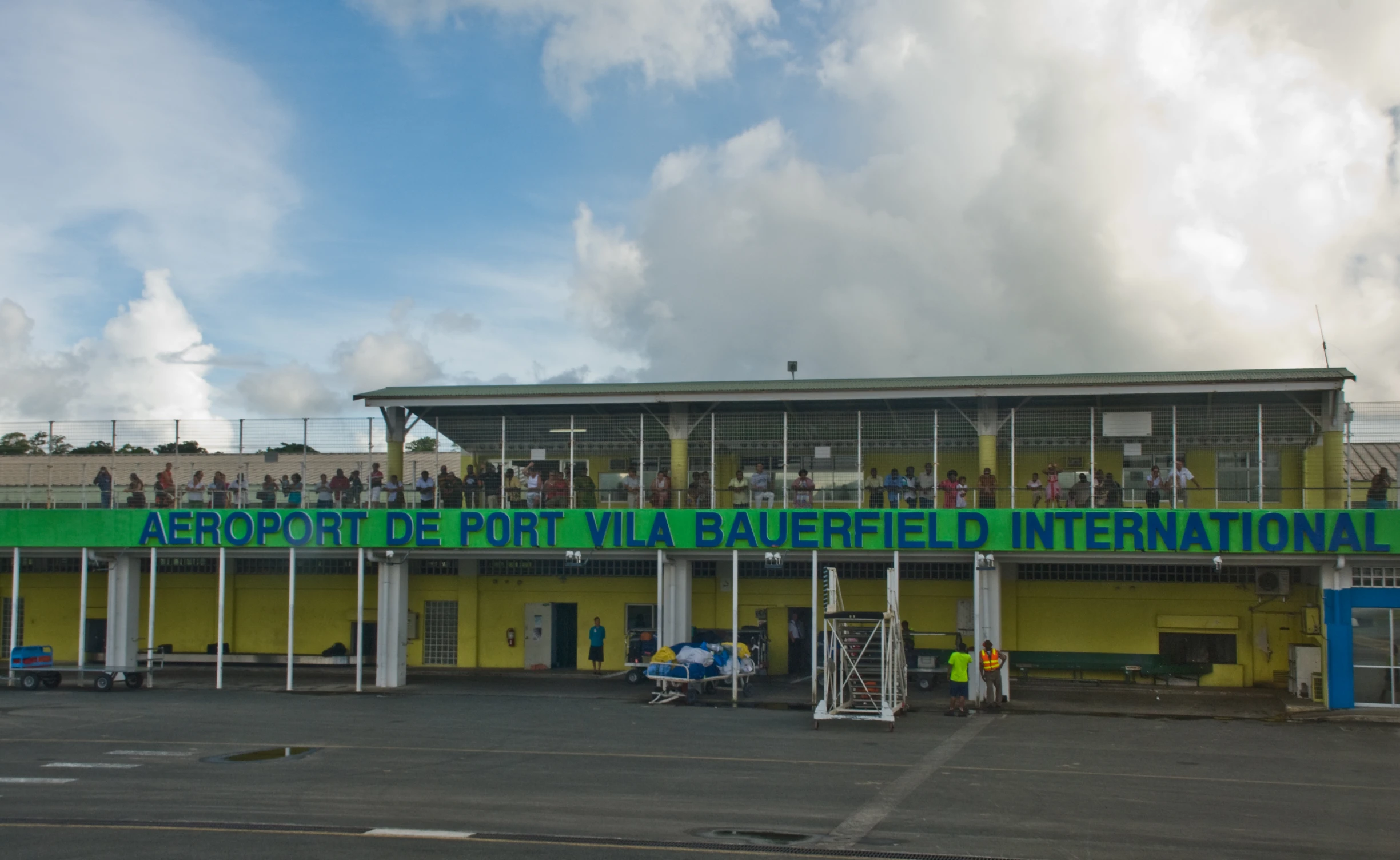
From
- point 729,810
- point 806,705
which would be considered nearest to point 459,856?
point 729,810

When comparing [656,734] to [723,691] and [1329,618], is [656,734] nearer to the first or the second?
[723,691]

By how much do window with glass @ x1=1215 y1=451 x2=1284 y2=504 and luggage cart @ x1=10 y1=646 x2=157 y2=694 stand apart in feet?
96.0

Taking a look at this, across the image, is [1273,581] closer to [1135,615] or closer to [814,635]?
[1135,615]

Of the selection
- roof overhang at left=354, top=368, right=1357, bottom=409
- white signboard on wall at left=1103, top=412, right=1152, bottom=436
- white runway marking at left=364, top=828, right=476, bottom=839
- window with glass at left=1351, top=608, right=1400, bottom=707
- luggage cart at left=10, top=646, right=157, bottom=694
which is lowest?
luggage cart at left=10, top=646, right=157, bottom=694

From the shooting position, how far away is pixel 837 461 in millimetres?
31969

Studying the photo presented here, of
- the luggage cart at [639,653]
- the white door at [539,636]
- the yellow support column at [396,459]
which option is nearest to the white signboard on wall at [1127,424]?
the luggage cart at [639,653]

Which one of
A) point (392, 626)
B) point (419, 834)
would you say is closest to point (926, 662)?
point (392, 626)

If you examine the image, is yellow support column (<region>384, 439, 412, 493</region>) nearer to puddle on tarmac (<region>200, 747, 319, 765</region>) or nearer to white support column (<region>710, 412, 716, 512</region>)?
white support column (<region>710, 412, 716, 512</region>)

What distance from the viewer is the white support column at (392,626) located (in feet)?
95.7

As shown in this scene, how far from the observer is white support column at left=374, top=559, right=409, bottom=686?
2917 centimetres

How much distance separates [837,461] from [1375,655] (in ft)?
45.4

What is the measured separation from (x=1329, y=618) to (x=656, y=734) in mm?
15583

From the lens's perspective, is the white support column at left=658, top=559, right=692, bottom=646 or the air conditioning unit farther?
→ the white support column at left=658, top=559, right=692, bottom=646

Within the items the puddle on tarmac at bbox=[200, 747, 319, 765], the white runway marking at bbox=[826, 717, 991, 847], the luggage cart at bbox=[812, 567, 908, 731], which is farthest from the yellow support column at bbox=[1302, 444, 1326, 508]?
the puddle on tarmac at bbox=[200, 747, 319, 765]
